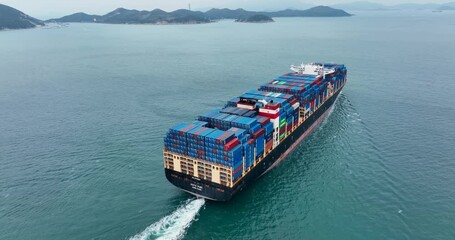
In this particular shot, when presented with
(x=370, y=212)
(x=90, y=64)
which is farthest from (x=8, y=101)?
(x=370, y=212)

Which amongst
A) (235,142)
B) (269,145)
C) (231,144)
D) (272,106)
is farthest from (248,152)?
(272,106)

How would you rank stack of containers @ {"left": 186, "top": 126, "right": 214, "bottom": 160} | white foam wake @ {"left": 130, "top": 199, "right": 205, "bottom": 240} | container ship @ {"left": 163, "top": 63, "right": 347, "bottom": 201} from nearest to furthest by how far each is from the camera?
white foam wake @ {"left": 130, "top": 199, "right": 205, "bottom": 240}, container ship @ {"left": 163, "top": 63, "right": 347, "bottom": 201}, stack of containers @ {"left": 186, "top": 126, "right": 214, "bottom": 160}

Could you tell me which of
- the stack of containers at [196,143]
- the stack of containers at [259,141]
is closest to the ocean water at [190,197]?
the stack of containers at [259,141]

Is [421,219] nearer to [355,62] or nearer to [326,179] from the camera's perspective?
[326,179]

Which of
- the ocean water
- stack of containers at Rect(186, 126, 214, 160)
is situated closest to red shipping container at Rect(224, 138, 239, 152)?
stack of containers at Rect(186, 126, 214, 160)

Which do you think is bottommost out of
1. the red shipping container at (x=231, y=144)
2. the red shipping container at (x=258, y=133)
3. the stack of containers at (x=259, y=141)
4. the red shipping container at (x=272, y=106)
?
the stack of containers at (x=259, y=141)

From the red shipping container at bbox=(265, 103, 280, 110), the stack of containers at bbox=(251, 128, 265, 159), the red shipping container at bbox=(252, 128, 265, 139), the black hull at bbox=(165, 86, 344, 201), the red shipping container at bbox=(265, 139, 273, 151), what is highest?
the red shipping container at bbox=(265, 103, 280, 110)

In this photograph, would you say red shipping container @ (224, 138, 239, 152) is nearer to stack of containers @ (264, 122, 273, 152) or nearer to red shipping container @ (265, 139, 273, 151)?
stack of containers @ (264, 122, 273, 152)

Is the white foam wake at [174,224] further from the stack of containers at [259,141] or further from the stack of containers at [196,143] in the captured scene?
the stack of containers at [259,141]

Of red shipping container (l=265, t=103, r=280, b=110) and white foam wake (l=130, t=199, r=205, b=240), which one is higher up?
red shipping container (l=265, t=103, r=280, b=110)
